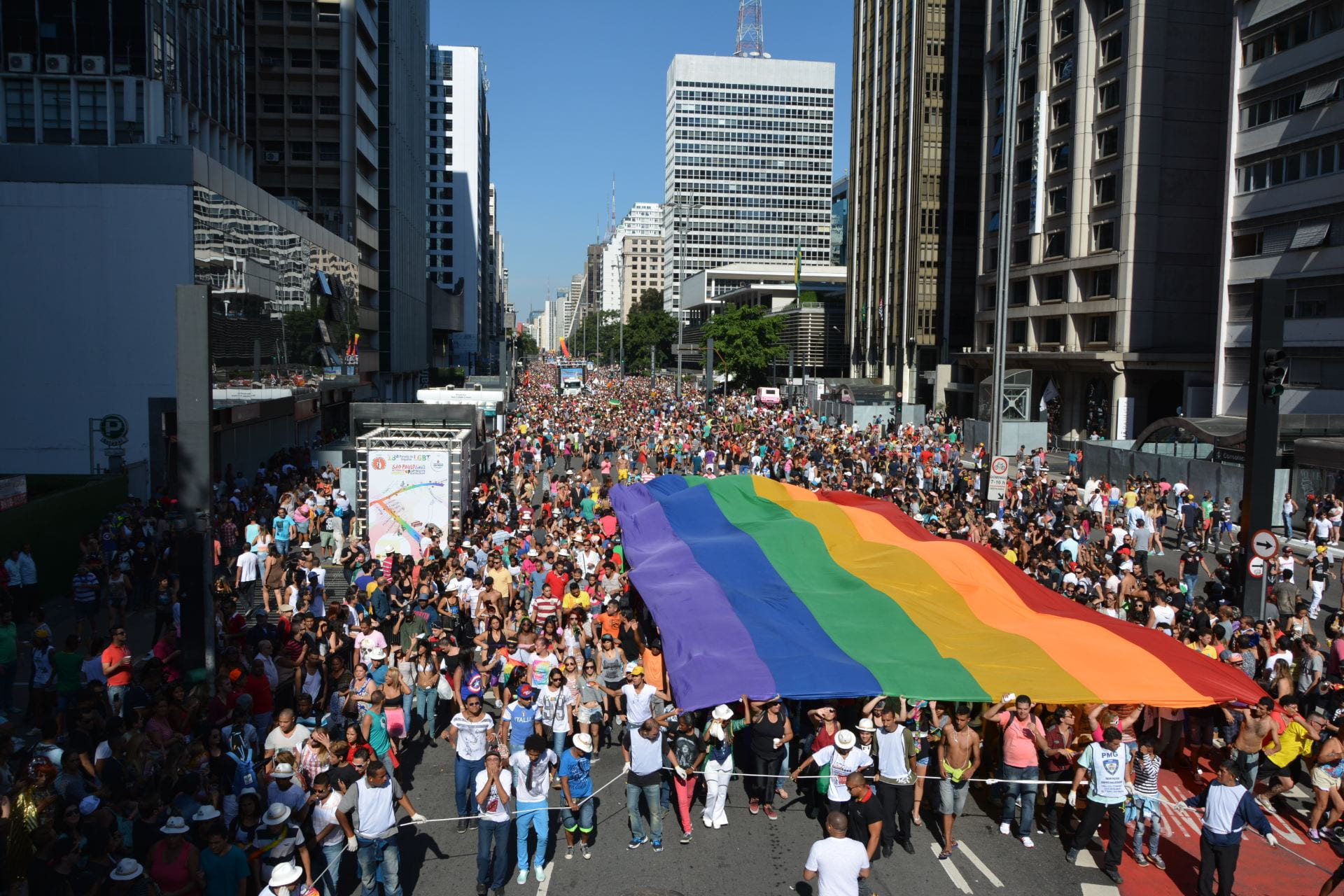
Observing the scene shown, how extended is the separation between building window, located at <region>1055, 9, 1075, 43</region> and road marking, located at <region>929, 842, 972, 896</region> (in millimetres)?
49543

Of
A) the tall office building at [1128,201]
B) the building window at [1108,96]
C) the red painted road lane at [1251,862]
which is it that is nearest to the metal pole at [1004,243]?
the red painted road lane at [1251,862]

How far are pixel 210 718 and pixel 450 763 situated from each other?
2825 millimetres

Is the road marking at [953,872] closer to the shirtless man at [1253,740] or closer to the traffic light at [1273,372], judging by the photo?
A: the shirtless man at [1253,740]

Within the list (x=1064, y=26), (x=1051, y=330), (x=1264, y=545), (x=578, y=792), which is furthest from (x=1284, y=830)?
(x=1064, y=26)

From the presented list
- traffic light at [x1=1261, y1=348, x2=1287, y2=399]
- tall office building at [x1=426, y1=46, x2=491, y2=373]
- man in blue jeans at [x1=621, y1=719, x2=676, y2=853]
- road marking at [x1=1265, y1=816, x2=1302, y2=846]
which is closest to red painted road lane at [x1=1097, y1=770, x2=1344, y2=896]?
road marking at [x1=1265, y1=816, x2=1302, y2=846]

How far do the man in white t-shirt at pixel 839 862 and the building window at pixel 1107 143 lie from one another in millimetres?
47321

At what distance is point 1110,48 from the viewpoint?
49250mm

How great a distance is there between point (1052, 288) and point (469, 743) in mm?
49846

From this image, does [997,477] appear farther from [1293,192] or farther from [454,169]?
[454,169]

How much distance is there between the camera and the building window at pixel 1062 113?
51500 mm

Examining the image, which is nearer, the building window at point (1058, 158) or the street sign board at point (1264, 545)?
the street sign board at point (1264, 545)

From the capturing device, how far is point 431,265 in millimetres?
136125

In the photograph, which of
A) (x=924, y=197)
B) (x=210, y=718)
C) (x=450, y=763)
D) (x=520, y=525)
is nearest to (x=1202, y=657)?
(x=450, y=763)

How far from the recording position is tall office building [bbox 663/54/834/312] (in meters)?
174
